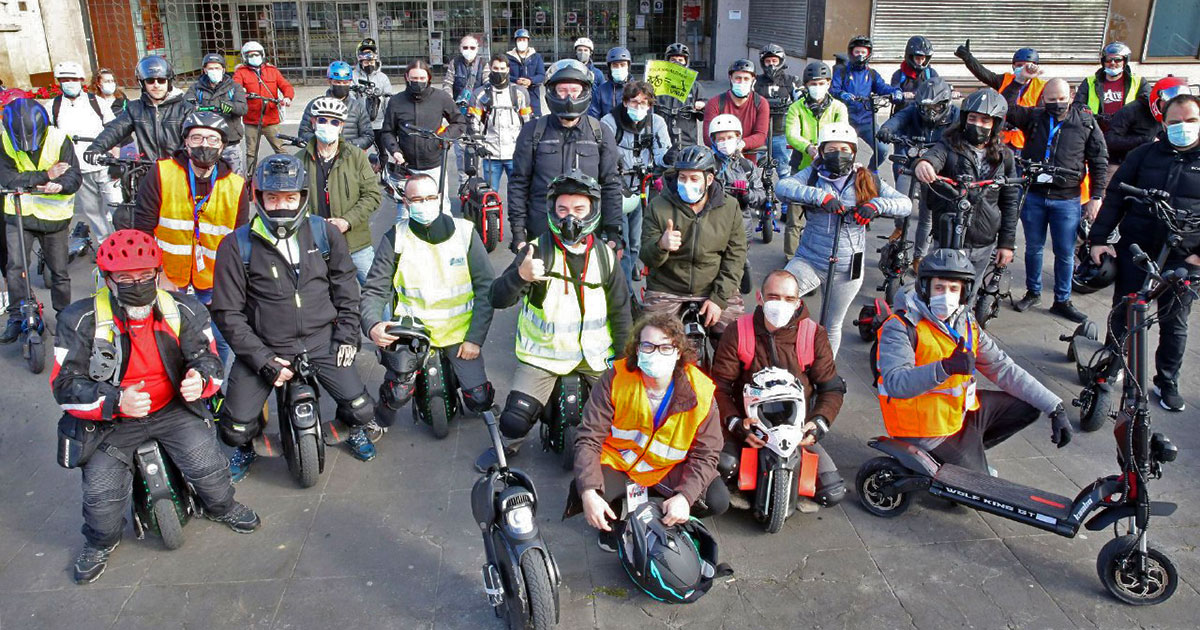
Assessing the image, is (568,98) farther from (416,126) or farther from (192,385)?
(192,385)

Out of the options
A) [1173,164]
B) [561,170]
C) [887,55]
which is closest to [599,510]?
[561,170]

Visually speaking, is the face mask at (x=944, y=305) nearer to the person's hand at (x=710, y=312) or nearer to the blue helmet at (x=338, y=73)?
the person's hand at (x=710, y=312)

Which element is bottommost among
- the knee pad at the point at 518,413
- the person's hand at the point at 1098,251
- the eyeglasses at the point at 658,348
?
the knee pad at the point at 518,413

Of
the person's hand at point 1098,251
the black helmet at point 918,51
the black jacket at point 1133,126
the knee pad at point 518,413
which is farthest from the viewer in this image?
the black helmet at point 918,51

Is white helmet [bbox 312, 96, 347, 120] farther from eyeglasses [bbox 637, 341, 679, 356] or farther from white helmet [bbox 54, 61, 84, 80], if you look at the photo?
eyeglasses [bbox 637, 341, 679, 356]

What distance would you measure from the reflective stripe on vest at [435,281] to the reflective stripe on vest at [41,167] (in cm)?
388

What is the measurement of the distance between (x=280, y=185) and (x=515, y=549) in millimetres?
2626

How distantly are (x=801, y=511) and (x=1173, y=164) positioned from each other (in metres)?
3.91

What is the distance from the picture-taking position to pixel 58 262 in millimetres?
7691

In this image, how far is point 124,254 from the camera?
427cm

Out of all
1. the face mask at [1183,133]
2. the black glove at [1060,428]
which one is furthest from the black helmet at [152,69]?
the face mask at [1183,133]

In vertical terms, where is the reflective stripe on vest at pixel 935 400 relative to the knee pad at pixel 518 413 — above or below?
above

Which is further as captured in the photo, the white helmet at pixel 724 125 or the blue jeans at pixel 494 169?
the blue jeans at pixel 494 169

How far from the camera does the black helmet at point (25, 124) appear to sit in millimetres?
7262
